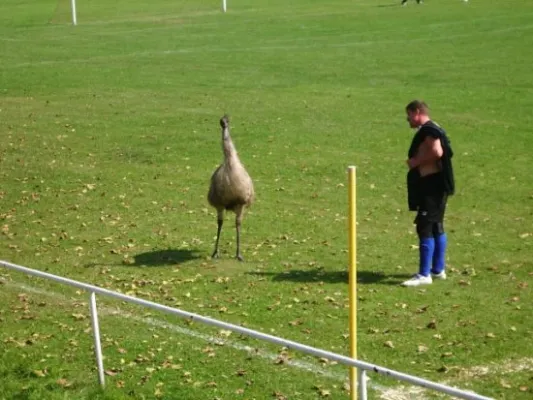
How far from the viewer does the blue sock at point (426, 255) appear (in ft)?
52.4

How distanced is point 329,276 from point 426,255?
168cm

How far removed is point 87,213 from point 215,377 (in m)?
9.52

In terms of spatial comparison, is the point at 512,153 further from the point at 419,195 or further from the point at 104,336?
the point at 104,336

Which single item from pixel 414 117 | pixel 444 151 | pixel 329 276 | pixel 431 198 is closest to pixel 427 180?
pixel 431 198

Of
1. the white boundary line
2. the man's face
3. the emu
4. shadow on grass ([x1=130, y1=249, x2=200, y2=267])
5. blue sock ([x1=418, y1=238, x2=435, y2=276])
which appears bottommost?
shadow on grass ([x1=130, y1=249, x2=200, y2=267])

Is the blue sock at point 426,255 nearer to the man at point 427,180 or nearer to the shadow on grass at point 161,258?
the man at point 427,180

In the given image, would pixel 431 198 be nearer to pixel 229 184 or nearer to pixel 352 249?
pixel 229 184

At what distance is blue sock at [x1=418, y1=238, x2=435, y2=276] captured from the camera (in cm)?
1596

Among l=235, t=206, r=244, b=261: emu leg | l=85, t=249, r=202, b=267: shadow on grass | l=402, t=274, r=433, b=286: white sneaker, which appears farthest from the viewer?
l=85, t=249, r=202, b=267: shadow on grass

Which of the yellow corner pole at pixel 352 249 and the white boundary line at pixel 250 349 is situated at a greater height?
the yellow corner pole at pixel 352 249

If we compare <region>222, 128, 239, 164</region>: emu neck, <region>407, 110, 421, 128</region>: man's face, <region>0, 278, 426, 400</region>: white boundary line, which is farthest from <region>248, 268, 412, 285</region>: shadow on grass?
<region>0, 278, 426, 400</region>: white boundary line

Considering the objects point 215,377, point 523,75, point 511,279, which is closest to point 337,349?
point 215,377

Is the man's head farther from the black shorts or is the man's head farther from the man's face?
the black shorts

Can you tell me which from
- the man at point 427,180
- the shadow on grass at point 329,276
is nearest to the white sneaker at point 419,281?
the man at point 427,180
